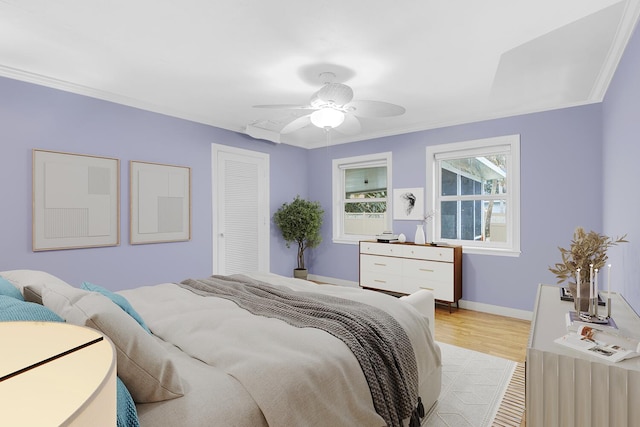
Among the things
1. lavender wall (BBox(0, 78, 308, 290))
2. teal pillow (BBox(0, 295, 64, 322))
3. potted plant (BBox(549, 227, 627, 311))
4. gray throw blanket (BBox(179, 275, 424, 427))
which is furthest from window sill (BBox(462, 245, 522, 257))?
teal pillow (BBox(0, 295, 64, 322))

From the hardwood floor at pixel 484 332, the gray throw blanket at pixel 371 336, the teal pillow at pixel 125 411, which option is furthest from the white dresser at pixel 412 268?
the teal pillow at pixel 125 411

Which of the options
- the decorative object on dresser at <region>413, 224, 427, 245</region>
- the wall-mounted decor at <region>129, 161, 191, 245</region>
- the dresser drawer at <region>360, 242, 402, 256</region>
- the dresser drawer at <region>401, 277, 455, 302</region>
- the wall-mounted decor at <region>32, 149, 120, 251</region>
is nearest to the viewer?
the wall-mounted decor at <region>32, 149, 120, 251</region>

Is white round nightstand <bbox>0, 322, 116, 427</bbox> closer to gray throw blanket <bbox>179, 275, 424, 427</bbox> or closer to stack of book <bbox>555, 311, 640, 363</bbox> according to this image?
gray throw blanket <bbox>179, 275, 424, 427</bbox>

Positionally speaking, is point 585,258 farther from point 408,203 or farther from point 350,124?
point 408,203

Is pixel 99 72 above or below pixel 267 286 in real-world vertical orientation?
above

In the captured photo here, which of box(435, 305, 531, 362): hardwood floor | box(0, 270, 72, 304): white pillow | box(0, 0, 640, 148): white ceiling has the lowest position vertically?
box(435, 305, 531, 362): hardwood floor

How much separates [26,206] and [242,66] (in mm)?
2315

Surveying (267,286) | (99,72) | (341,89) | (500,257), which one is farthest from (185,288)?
(500,257)

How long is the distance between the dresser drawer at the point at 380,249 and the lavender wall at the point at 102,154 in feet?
7.08

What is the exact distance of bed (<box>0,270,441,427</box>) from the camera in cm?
104

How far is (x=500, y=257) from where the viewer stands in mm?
3982

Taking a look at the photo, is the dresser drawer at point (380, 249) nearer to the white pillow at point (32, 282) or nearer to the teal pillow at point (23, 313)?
the white pillow at point (32, 282)

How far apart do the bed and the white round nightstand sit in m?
0.60

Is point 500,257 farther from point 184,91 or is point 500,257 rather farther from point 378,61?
point 184,91
